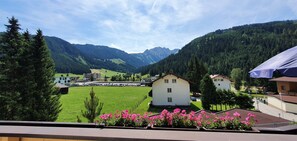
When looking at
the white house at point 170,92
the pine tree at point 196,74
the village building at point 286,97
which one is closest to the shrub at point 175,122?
the village building at point 286,97

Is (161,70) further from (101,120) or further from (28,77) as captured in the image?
(101,120)

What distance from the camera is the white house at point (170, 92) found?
1300 inches

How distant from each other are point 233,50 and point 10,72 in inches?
5311

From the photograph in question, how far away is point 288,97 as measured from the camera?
28656 millimetres

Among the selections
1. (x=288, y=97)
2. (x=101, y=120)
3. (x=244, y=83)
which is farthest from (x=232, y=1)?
(x=244, y=83)

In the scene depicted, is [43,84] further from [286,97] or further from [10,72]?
[286,97]

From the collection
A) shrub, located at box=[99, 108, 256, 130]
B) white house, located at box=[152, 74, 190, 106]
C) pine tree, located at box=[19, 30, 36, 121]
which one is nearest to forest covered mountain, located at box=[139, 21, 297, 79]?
white house, located at box=[152, 74, 190, 106]

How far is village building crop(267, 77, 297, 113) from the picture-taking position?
2714 cm

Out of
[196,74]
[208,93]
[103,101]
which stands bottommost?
[103,101]

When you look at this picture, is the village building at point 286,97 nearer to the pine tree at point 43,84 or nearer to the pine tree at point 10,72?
the pine tree at point 43,84

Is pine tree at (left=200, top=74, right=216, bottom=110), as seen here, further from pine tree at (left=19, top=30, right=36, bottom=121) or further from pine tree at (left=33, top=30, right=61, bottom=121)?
pine tree at (left=19, top=30, right=36, bottom=121)

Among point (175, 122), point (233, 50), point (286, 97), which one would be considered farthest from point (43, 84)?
point (233, 50)

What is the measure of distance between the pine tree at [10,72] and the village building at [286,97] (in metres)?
31.5

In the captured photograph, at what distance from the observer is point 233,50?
127 m
